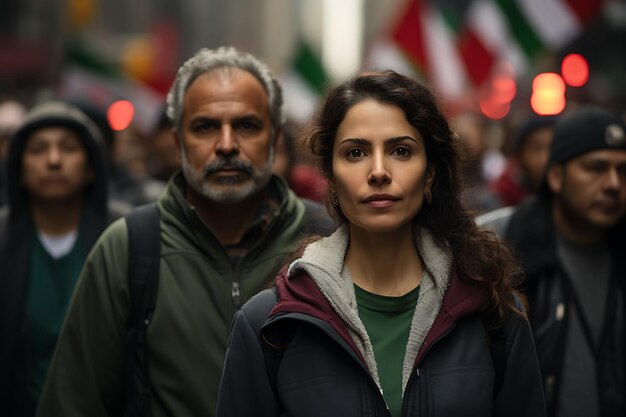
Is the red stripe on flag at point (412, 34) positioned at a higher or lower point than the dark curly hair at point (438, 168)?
higher

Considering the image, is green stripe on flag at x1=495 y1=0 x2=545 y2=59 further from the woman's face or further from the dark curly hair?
the woman's face

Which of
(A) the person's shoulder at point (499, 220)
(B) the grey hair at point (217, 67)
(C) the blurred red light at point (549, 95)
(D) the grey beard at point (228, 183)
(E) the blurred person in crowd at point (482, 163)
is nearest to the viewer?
(D) the grey beard at point (228, 183)

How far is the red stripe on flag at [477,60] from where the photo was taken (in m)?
19.3

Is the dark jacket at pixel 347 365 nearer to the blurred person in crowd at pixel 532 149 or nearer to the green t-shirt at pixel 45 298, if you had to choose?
the green t-shirt at pixel 45 298

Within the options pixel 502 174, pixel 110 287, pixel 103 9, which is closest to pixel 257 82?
pixel 110 287

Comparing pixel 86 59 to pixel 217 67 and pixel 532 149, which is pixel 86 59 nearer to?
pixel 532 149

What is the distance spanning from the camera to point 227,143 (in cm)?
532

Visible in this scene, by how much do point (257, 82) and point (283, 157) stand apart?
3276 millimetres

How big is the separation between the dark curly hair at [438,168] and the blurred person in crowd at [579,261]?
4.32 feet

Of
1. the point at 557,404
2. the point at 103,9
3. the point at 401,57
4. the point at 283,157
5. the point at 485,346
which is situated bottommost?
the point at 557,404

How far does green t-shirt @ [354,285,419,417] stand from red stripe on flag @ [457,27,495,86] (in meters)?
15.8

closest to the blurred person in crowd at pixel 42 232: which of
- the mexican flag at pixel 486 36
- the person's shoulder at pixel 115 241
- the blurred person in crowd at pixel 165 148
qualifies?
the person's shoulder at pixel 115 241

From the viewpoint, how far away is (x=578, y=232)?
621 centimetres

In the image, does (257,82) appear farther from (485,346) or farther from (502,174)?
(502,174)
